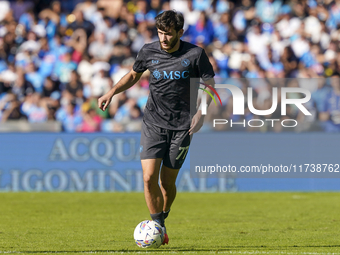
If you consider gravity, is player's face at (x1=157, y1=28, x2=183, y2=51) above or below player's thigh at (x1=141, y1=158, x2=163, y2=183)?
above

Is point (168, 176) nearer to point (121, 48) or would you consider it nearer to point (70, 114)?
point (70, 114)

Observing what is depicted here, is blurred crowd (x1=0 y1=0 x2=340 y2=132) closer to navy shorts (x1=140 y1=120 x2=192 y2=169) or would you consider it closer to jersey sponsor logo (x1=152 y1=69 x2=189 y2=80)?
navy shorts (x1=140 y1=120 x2=192 y2=169)

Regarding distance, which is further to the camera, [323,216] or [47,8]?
[47,8]

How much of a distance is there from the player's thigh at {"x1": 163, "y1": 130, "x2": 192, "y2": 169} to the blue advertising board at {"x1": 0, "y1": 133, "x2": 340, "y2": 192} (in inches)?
264

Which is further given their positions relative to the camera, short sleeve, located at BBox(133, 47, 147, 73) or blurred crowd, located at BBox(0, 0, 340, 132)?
blurred crowd, located at BBox(0, 0, 340, 132)

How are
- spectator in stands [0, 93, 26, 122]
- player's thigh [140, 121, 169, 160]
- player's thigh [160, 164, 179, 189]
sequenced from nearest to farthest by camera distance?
player's thigh [140, 121, 169, 160] < player's thigh [160, 164, 179, 189] < spectator in stands [0, 93, 26, 122]

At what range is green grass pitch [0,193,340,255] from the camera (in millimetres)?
6266

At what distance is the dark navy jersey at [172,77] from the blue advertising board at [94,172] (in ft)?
Answer: 22.2

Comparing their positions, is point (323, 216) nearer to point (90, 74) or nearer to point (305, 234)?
point (305, 234)

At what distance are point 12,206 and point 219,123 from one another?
489 centimetres

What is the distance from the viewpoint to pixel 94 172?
520 inches

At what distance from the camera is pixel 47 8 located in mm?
18625

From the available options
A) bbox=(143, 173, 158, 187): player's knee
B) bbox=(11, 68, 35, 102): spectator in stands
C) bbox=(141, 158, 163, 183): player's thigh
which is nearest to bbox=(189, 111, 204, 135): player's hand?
bbox=(141, 158, 163, 183): player's thigh

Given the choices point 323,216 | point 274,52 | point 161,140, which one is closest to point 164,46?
point 161,140
